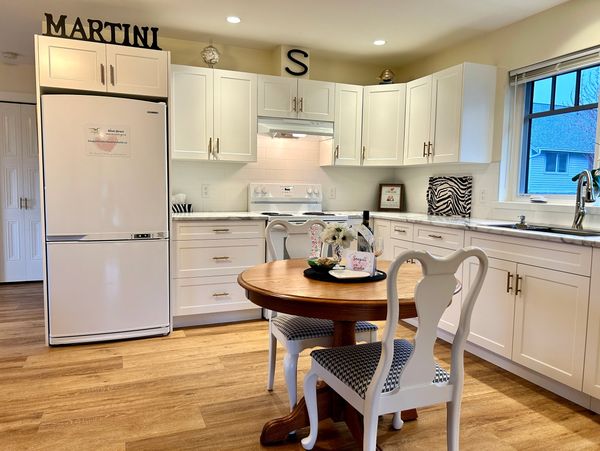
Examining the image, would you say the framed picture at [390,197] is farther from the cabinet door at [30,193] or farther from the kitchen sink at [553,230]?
the cabinet door at [30,193]

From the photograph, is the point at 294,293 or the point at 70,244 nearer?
the point at 294,293

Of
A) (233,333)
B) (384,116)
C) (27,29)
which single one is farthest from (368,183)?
(27,29)

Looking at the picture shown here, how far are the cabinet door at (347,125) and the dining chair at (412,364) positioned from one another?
2.72 meters

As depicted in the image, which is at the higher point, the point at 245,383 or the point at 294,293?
the point at 294,293

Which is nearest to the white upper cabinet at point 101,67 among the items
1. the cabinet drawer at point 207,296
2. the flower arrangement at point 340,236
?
the cabinet drawer at point 207,296

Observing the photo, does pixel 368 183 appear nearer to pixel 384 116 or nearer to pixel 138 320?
pixel 384 116

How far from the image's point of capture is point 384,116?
13.6 ft

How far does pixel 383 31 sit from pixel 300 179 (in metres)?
1.55

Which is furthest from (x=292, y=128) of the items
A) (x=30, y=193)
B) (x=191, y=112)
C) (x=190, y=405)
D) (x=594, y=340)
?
(x=30, y=193)

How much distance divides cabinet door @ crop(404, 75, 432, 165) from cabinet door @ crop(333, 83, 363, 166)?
1.51 ft

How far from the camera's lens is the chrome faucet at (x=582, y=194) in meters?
2.61

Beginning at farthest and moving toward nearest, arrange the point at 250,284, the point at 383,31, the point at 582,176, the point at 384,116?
1. the point at 384,116
2. the point at 383,31
3. the point at 582,176
4. the point at 250,284

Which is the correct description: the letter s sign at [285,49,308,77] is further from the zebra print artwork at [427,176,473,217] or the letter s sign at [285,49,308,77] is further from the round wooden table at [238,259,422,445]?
the round wooden table at [238,259,422,445]

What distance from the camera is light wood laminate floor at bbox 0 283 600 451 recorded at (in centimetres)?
196
